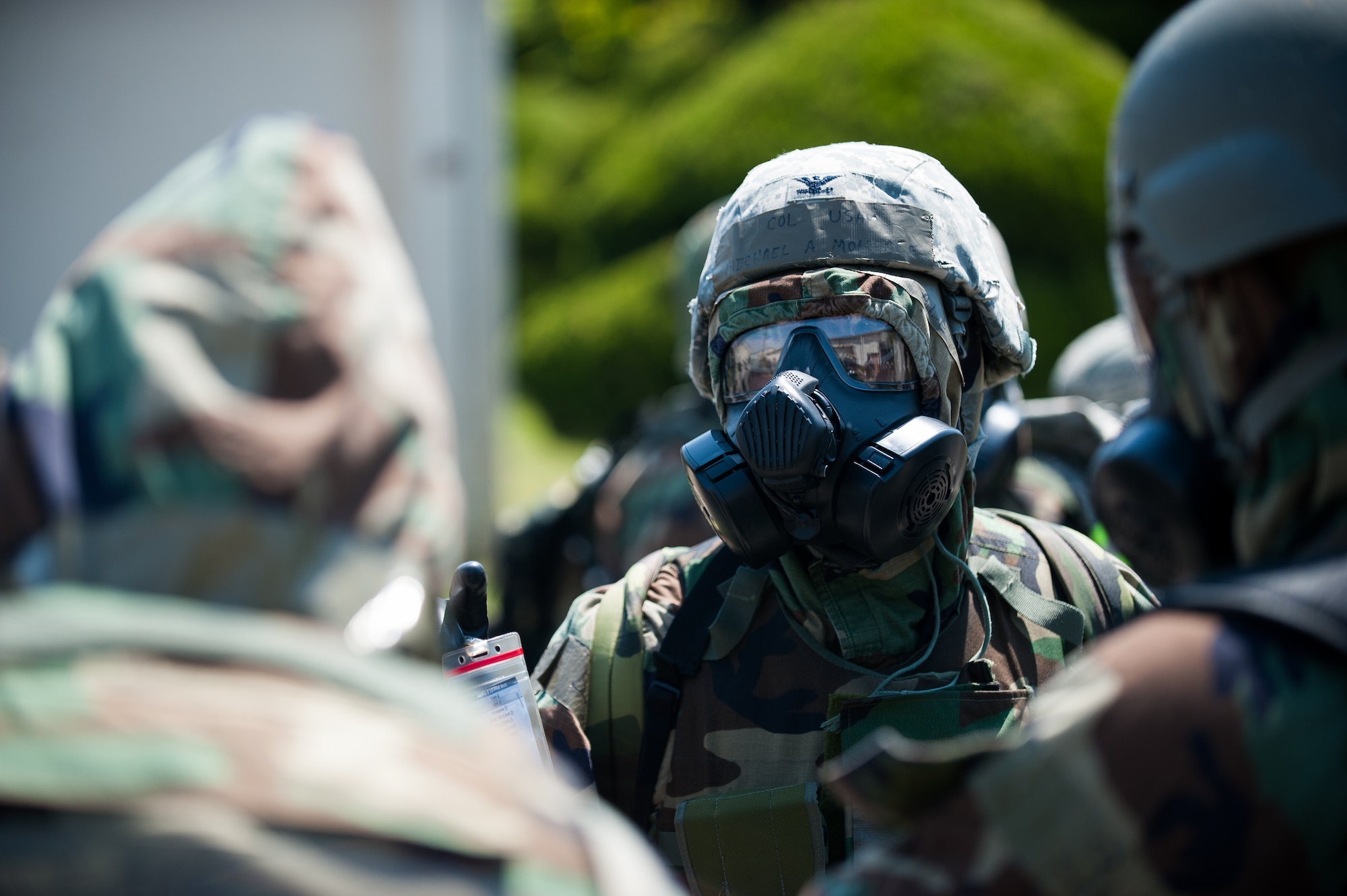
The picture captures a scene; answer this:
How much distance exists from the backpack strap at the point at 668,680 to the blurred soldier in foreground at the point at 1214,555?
828mm

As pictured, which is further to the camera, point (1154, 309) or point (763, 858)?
point (763, 858)

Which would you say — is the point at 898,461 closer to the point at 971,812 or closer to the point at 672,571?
the point at 672,571

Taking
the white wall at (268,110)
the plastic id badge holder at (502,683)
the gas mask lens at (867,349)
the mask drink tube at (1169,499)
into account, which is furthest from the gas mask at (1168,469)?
the white wall at (268,110)

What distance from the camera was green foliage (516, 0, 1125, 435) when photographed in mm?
10219

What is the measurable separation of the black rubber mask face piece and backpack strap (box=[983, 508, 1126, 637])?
13.6 inches

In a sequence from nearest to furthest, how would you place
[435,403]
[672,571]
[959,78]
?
[435,403], [672,571], [959,78]

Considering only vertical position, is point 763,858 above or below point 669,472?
above

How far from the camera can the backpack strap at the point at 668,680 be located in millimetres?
2105

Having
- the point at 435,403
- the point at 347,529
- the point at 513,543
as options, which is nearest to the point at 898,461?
the point at 435,403

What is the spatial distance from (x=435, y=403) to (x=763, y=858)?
1163 millimetres

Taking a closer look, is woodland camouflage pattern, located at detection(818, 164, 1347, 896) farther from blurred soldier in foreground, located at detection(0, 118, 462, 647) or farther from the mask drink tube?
blurred soldier in foreground, located at detection(0, 118, 462, 647)

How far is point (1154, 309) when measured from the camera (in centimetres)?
153

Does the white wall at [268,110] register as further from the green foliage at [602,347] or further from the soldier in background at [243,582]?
the soldier in background at [243,582]

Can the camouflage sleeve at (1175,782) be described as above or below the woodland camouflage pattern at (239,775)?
below
